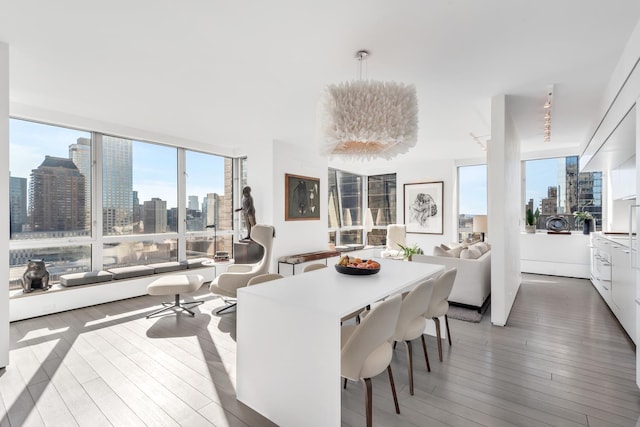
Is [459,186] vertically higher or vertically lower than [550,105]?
lower

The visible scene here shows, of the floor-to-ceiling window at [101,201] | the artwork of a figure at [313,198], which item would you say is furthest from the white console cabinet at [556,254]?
the floor-to-ceiling window at [101,201]

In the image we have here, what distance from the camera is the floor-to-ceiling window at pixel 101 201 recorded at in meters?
4.11

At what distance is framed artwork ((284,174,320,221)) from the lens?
5.90 meters

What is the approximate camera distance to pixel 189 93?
3598 mm

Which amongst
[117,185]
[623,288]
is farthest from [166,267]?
[623,288]

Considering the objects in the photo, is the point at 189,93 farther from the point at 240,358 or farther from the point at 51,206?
Answer: the point at 240,358

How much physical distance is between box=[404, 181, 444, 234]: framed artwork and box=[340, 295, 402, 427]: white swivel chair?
20.8 feet

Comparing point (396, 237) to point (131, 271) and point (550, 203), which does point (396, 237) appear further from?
point (131, 271)

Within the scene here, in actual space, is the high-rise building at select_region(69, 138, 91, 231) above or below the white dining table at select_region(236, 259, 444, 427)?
above

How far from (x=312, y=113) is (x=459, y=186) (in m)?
4.88

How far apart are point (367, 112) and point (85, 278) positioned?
4402mm

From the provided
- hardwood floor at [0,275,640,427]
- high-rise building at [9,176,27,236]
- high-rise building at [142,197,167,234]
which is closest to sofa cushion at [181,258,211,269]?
high-rise building at [142,197,167,234]

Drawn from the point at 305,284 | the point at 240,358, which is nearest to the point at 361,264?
the point at 305,284

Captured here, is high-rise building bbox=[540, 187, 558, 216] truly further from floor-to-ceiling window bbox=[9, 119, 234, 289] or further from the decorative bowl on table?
floor-to-ceiling window bbox=[9, 119, 234, 289]
